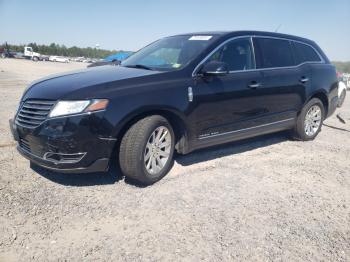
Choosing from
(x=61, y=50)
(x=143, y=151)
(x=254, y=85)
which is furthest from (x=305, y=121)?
(x=61, y=50)

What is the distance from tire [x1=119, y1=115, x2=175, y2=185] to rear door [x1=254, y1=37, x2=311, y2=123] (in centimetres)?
196

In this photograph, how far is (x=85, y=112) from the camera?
10.6ft

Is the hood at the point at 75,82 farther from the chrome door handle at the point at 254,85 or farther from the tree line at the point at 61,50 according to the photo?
the tree line at the point at 61,50

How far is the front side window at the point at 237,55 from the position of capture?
4410 mm

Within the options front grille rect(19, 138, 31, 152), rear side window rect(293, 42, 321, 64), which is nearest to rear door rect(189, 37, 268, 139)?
rear side window rect(293, 42, 321, 64)

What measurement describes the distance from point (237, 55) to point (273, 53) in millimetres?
896

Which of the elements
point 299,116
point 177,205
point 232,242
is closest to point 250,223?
point 232,242

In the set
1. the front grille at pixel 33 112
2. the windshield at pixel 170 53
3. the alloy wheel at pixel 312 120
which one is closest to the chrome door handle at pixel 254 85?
the windshield at pixel 170 53

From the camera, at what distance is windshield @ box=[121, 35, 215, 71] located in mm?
4211

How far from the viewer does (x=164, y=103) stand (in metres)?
3.71

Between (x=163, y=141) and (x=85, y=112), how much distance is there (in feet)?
3.40

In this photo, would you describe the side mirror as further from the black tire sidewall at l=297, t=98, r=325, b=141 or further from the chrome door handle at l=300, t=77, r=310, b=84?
the black tire sidewall at l=297, t=98, r=325, b=141

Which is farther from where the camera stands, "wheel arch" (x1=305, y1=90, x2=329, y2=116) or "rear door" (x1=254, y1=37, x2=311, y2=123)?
"wheel arch" (x1=305, y1=90, x2=329, y2=116)

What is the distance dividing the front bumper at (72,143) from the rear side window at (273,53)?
107 inches
